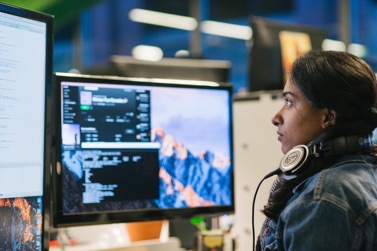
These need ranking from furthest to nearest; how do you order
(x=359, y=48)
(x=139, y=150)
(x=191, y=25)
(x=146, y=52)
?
(x=146, y=52) < (x=191, y=25) < (x=359, y=48) < (x=139, y=150)

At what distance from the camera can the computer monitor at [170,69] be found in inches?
88.0

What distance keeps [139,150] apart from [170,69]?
74 centimetres

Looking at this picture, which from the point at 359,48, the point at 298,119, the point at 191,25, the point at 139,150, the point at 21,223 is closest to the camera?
the point at 21,223

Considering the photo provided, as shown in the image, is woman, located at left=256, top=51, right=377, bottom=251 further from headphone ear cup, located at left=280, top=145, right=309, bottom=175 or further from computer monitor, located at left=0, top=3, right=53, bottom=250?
computer monitor, located at left=0, top=3, right=53, bottom=250

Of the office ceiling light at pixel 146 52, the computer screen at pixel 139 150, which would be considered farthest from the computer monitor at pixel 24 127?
the office ceiling light at pixel 146 52

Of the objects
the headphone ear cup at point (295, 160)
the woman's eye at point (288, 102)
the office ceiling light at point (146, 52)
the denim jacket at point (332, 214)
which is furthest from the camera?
the office ceiling light at point (146, 52)

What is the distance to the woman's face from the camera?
1.25 metres

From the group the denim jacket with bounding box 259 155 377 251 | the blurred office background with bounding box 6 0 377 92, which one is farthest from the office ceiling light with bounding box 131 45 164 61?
the denim jacket with bounding box 259 155 377 251

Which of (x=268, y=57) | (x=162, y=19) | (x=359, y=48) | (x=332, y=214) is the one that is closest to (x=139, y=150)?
(x=332, y=214)

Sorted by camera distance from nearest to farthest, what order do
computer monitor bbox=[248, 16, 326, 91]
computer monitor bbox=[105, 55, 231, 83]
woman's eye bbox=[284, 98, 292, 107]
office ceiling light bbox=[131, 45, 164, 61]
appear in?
woman's eye bbox=[284, 98, 292, 107] → computer monitor bbox=[105, 55, 231, 83] → computer monitor bbox=[248, 16, 326, 91] → office ceiling light bbox=[131, 45, 164, 61]

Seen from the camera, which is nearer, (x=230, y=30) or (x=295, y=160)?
(x=295, y=160)

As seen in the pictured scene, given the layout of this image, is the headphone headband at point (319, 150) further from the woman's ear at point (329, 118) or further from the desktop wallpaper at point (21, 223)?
the desktop wallpaper at point (21, 223)

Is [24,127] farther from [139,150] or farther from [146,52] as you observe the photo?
[146,52]

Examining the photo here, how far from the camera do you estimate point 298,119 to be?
1.29m
